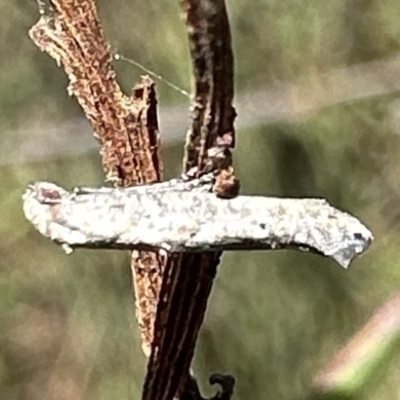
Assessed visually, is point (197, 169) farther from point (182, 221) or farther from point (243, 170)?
point (243, 170)

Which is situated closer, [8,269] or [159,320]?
[159,320]

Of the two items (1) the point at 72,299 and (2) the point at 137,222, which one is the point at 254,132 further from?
(2) the point at 137,222

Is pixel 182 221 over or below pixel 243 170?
over

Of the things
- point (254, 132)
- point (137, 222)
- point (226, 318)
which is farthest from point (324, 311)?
point (137, 222)

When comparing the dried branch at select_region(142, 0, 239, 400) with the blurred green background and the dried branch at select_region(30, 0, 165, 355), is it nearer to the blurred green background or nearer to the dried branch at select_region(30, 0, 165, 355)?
the dried branch at select_region(30, 0, 165, 355)

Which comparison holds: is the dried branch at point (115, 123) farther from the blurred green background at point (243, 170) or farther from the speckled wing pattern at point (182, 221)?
the blurred green background at point (243, 170)

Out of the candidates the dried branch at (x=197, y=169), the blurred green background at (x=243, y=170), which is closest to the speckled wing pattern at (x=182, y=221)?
the dried branch at (x=197, y=169)

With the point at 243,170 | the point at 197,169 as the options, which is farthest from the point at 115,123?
the point at 243,170
